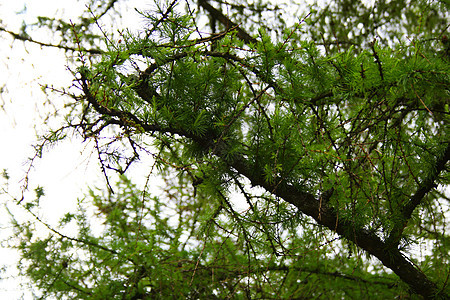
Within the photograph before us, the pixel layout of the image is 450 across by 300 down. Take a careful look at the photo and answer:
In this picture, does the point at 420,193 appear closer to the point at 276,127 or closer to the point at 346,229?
the point at 346,229

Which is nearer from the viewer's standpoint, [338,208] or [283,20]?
[338,208]

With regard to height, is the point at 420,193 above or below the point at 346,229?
above

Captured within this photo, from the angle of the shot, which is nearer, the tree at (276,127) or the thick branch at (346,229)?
the tree at (276,127)

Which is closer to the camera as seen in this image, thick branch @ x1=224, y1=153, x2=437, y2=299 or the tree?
the tree

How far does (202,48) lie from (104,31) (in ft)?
0.91

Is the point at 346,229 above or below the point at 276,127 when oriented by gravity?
below

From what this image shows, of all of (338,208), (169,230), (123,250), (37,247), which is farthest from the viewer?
(169,230)

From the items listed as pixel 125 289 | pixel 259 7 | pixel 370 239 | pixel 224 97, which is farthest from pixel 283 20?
pixel 125 289

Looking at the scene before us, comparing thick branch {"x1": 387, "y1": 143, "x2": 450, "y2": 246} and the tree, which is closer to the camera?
the tree

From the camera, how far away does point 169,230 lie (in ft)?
8.04

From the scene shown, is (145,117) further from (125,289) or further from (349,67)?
(125,289)

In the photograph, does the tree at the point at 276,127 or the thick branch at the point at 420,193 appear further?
the thick branch at the point at 420,193

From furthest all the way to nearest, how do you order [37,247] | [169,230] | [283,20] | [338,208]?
[283,20]
[169,230]
[37,247]
[338,208]

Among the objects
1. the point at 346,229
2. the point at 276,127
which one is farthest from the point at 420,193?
the point at 276,127
